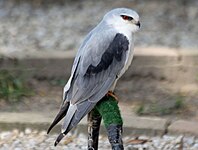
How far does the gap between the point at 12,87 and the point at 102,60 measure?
1.92m

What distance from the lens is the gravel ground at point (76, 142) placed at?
14.7 feet

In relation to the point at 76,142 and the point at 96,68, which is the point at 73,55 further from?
the point at 96,68

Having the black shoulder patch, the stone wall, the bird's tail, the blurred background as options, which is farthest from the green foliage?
the bird's tail

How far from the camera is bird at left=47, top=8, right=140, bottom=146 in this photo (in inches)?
133

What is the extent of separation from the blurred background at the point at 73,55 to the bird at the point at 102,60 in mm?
1422

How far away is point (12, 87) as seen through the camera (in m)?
5.25

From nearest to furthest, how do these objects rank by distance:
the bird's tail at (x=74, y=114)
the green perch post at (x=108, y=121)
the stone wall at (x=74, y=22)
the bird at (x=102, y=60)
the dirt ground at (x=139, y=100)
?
the green perch post at (x=108, y=121)
the bird's tail at (x=74, y=114)
the bird at (x=102, y=60)
the dirt ground at (x=139, y=100)
the stone wall at (x=74, y=22)

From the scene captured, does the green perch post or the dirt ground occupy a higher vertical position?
the dirt ground

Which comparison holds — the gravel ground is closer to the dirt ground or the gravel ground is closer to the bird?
the dirt ground

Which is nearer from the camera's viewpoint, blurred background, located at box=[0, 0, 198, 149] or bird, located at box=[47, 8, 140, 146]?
bird, located at box=[47, 8, 140, 146]

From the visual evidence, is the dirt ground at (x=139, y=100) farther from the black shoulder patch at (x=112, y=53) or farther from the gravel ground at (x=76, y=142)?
the black shoulder patch at (x=112, y=53)

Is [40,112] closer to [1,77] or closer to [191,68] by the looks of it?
[1,77]

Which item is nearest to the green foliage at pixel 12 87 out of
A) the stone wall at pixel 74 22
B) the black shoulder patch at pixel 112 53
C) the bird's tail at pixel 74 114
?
the stone wall at pixel 74 22

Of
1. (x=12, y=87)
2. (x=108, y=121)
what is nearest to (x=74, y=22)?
(x=12, y=87)
